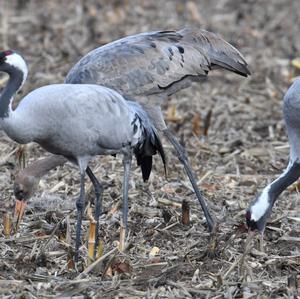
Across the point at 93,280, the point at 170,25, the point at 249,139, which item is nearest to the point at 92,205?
the point at 93,280

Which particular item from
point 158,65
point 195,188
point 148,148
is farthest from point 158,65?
point 195,188

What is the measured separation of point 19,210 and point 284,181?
1.77m

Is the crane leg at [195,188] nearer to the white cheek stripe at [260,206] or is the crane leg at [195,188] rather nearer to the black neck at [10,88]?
the white cheek stripe at [260,206]

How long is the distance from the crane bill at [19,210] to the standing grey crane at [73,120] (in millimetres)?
500

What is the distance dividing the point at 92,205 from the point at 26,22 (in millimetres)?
5195

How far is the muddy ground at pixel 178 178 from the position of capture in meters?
5.27

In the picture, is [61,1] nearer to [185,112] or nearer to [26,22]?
[26,22]

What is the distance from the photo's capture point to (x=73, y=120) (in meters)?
5.76

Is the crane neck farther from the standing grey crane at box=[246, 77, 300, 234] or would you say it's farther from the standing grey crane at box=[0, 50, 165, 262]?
the standing grey crane at box=[246, 77, 300, 234]

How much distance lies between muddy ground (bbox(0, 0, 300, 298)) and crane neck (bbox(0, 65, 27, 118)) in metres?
0.83

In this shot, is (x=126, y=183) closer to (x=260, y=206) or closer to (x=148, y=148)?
(x=148, y=148)

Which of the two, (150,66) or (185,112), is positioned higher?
(150,66)

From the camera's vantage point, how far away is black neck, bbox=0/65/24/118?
18.4 ft

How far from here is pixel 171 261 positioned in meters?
5.69
